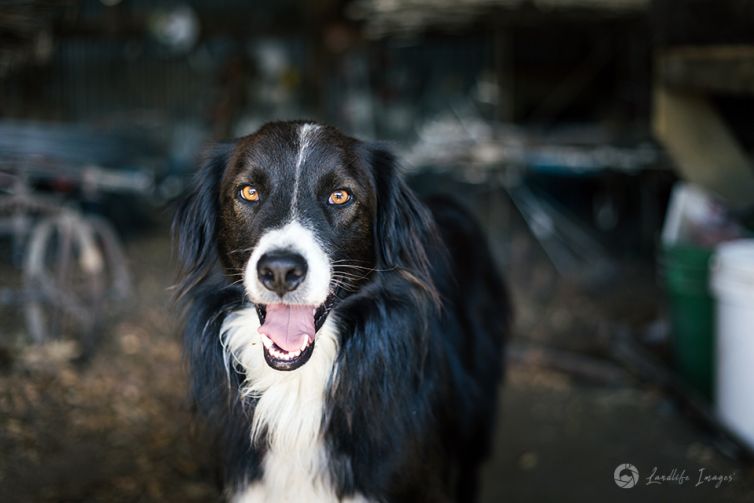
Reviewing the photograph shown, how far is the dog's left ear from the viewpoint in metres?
2.59

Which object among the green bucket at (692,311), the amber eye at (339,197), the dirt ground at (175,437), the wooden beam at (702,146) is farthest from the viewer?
the wooden beam at (702,146)

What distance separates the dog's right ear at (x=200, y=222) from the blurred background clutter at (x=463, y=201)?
282 millimetres

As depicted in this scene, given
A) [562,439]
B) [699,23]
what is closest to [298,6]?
[699,23]

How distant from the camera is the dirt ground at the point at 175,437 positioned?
3520 mm

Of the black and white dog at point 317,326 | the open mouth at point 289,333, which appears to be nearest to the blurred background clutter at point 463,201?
the black and white dog at point 317,326

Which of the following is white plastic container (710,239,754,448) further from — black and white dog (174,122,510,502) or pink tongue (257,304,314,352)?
pink tongue (257,304,314,352)

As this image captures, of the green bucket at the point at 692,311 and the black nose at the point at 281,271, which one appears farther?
the green bucket at the point at 692,311

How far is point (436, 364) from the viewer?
272 centimetres

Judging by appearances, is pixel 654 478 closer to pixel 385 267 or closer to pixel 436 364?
pixel 436 364

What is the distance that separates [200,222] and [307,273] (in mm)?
641

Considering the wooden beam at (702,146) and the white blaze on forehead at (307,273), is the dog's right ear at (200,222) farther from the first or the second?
the wooden beam at (702,146)

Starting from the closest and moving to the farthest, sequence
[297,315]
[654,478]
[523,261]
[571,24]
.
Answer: [297,315] < [654,478] < [571,24] < [523,261]

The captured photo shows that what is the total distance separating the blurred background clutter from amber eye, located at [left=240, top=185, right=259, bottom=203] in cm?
54

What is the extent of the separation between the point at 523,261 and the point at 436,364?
16.2 ft
